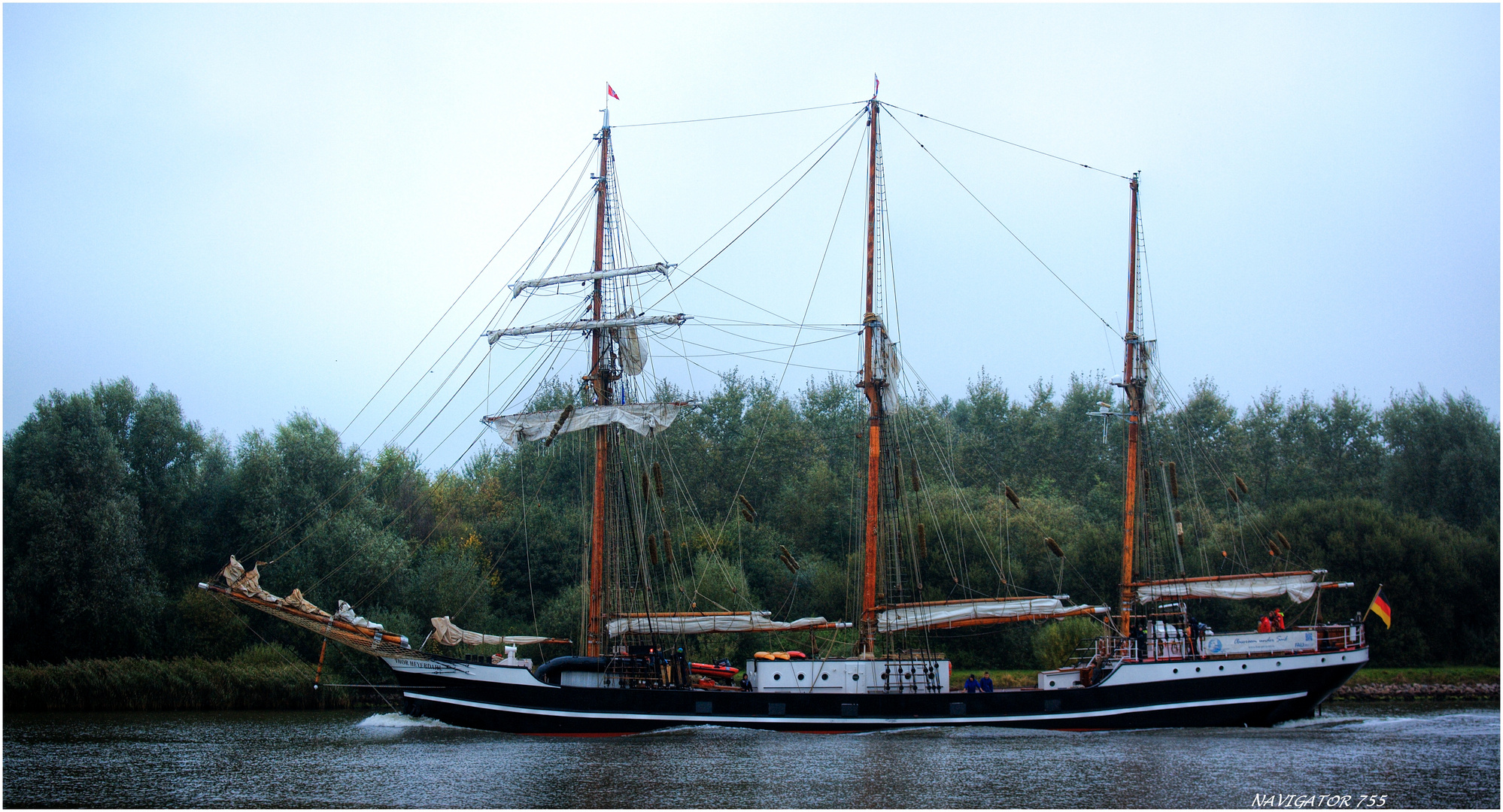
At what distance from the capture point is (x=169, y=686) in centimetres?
4500

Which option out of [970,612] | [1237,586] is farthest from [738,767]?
[1237,586]

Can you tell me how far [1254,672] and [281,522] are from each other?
4382 cm

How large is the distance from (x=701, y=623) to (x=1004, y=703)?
10.7m

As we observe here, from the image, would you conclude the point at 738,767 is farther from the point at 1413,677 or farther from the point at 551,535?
the point at 1413,677

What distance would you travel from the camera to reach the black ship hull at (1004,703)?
1411 inches

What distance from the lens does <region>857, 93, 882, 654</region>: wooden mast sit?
39.1 meters

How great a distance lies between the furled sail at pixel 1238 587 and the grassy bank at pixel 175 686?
1309 inches

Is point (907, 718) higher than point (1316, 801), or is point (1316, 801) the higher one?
point (1316, 801)

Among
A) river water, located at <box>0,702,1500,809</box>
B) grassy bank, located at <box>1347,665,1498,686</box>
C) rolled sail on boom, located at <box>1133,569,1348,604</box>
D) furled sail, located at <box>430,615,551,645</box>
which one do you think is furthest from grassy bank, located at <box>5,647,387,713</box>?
grassy bank, located at <box>1347,665,1498,686</box>

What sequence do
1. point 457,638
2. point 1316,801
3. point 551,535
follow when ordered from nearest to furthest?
point 1316,801 < point 457,638 < point 551,535

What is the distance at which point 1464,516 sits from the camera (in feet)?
205

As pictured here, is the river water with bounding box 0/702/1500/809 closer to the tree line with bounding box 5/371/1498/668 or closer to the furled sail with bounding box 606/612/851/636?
the furled sail with bounding box 606/612/851/636

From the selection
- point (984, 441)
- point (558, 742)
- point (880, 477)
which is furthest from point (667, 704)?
point (984, 441)

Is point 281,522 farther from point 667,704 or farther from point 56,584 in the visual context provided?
point 667,704
